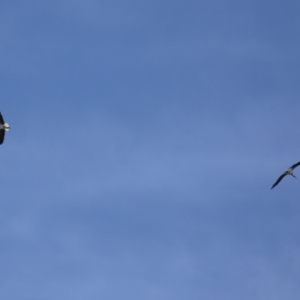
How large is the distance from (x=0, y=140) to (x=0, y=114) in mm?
2543

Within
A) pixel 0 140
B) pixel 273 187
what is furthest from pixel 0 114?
pixel 273 187

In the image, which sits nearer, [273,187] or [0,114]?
[0,114]

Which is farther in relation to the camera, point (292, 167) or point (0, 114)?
point (292, 167)

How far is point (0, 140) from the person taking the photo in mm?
65750

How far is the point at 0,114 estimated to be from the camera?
64375 millimetres

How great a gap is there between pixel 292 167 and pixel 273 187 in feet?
10.1

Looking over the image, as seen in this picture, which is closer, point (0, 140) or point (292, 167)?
point (0, 140)

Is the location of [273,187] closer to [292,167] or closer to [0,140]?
[292,167]

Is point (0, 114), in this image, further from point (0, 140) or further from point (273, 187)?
point (273, 187)

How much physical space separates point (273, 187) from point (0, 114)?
98.5ft

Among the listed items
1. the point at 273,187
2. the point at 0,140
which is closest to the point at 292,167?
the point at 273,187

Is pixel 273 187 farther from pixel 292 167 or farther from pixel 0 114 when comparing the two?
pixel 0 114

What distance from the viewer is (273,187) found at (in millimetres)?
79750
